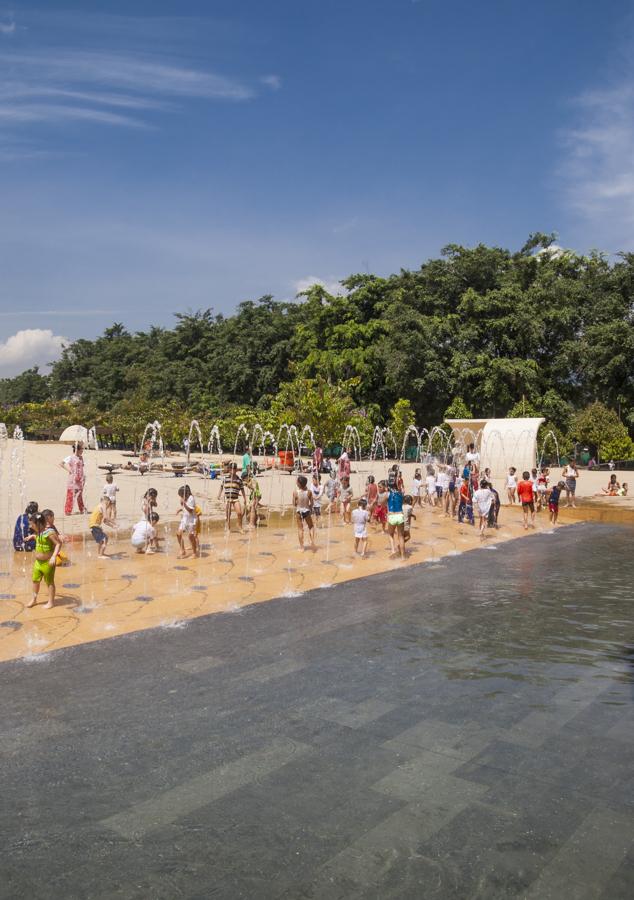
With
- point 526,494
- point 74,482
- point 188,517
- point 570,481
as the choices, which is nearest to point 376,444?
point 570,481

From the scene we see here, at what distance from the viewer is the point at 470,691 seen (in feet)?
24.6

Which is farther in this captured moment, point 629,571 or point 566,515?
point 566,515

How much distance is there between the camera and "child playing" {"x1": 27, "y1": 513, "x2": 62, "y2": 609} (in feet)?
33.4

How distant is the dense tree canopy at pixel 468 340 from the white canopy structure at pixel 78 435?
34.2 feet

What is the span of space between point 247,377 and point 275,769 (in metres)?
57.5

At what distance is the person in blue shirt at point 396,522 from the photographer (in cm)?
1446

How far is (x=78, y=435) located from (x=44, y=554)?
159 feet

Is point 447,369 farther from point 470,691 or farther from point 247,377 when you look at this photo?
point 470,691

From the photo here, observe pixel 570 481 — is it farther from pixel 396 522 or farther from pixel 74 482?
pixel 74 482

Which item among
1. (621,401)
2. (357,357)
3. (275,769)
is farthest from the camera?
(357,357)

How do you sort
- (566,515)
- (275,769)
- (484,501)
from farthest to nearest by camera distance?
(566,515)
(484,501)
(275,769)

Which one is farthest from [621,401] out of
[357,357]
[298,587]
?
[298,587]

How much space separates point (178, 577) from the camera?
12461mm

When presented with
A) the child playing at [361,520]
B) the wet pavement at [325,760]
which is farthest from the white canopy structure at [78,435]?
the wet pavement at [325,760]
